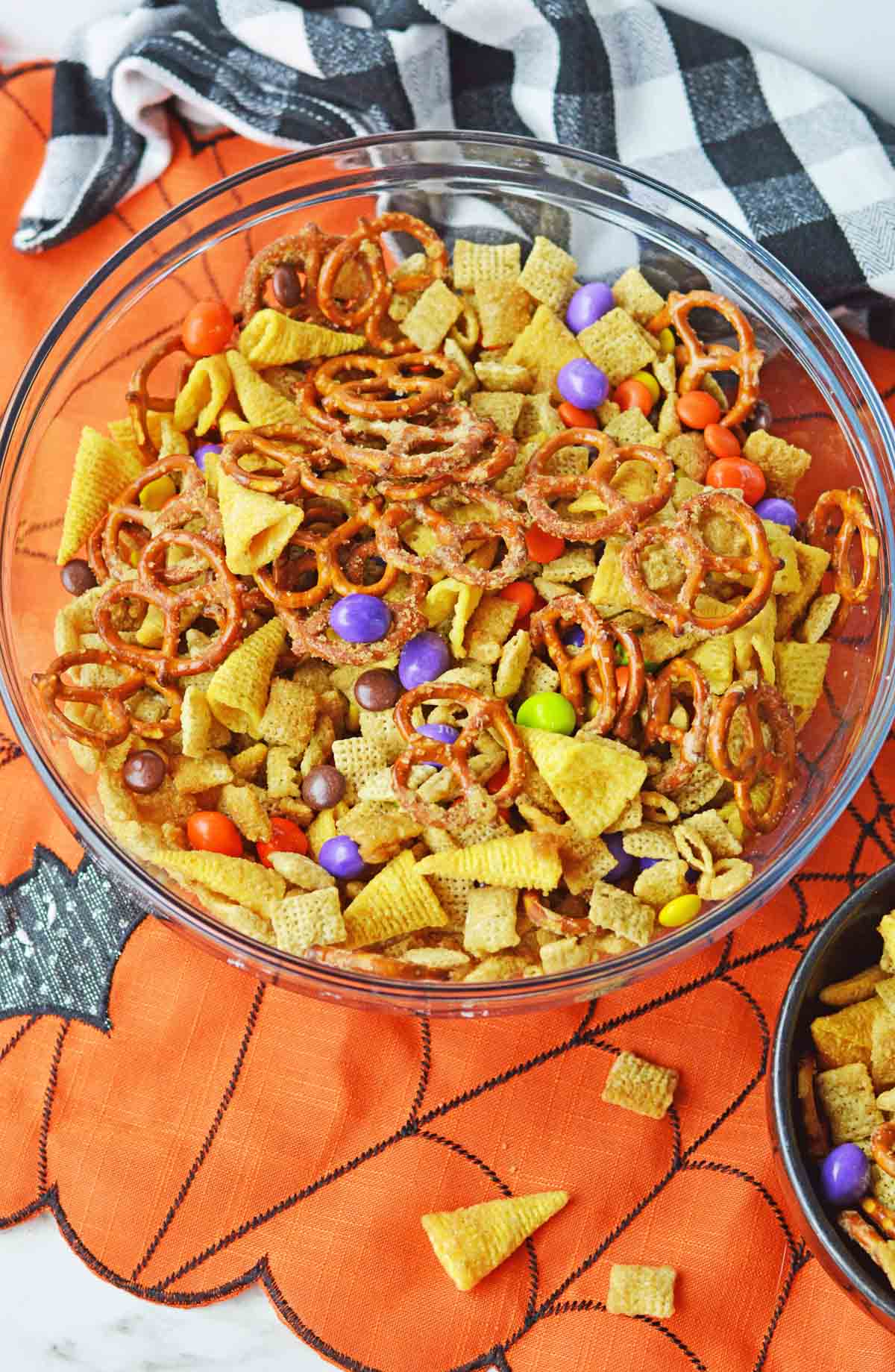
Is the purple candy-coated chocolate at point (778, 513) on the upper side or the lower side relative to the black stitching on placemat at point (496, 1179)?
upper

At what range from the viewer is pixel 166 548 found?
1392 mm

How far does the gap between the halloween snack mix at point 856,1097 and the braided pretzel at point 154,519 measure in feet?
2.51

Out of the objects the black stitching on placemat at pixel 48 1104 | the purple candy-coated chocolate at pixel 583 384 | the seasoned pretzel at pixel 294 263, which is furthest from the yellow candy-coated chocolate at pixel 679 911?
the seasoned pretzel at pixel 294 263

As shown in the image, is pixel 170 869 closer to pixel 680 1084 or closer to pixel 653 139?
pixel 680 1084

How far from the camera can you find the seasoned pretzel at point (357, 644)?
135cm

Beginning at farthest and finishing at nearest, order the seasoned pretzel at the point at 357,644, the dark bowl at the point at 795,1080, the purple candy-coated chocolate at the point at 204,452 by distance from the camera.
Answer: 1. the purple candy-coated chocolate at the point at 204,452
2. the seasoned pretzel at the point at 357,644
3. the dark bowl at the point at 795,1080

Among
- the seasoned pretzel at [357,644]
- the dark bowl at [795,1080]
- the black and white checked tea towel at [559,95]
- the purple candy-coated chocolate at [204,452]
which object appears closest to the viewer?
the dark bowl at [795,1080]

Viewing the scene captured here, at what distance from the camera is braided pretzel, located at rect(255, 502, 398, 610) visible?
4.46 feet

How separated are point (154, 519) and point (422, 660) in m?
0.31

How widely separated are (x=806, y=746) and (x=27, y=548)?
2.87 feet

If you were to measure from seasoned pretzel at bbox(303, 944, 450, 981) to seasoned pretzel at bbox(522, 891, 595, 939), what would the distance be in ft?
0.33

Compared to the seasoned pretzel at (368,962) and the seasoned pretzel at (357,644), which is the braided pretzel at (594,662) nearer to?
the seasoned pretzel at (357,644)

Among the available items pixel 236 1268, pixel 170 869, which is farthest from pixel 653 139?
pixel 236 1268

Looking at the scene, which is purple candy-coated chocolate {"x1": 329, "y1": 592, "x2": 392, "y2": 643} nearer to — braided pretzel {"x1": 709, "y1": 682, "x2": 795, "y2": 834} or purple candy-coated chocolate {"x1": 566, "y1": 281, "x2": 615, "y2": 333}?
braided pretzel {"x1": 709, "y1": 682, "x2": 795, "y2": 834}
